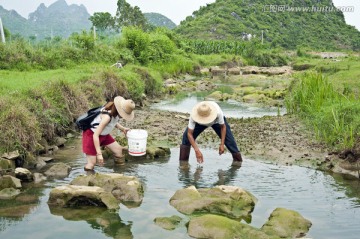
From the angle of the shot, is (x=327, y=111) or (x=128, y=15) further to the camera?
(x=128, y=15)

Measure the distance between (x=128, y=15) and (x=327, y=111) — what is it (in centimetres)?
4784

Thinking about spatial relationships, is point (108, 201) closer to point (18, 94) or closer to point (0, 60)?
point (18, 94)

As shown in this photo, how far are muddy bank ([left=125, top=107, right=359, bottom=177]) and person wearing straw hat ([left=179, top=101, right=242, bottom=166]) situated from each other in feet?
3.61

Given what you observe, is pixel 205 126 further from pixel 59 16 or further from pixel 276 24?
pixel 59 16

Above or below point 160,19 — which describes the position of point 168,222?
below

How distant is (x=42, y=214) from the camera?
6262mm

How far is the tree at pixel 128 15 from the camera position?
180 feet

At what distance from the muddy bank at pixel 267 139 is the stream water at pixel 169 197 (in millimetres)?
468

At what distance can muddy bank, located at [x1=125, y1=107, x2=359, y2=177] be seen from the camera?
358 inches

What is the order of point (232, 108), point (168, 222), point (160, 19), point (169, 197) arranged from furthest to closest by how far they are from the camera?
point (160, 19)
point (232, 108)
point (169, 197)
point (168, 222)

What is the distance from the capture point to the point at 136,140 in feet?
26.4

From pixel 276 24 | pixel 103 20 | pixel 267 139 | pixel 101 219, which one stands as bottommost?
pixel 101 219

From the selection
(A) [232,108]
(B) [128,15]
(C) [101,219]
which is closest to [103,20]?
(B) [128,15]

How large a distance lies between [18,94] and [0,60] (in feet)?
24.9
